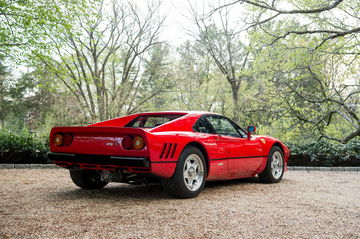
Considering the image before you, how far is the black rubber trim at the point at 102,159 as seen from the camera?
4.36 metres

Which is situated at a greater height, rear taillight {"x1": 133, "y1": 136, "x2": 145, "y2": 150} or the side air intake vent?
rear taillight {"x1": 133, "y1": 136, "x2": 145, "y2": 150}

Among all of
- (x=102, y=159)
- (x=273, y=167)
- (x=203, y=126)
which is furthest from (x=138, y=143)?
(x=273, y=167)

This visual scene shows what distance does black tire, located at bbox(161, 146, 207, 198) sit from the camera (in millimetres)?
4742

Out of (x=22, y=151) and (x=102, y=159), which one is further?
(x=22, y=151)

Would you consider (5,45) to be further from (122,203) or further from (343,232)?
(343,232)

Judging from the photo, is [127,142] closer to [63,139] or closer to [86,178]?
[63,139]

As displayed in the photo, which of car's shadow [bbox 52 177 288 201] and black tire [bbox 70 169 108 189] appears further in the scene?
black tire [bbox 70 169 108 189]

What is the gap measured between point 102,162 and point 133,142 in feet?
1.79

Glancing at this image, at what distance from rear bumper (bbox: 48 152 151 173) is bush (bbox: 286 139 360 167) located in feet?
27.2

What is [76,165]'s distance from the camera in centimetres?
495

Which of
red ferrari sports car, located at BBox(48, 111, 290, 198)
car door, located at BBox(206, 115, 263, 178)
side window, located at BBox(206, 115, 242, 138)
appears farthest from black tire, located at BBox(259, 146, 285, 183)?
side window, located at BBox(206, 115, 242, 138)

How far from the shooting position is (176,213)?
3.95m

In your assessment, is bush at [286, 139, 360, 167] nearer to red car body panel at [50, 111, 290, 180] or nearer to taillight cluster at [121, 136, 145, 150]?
red car body panel at [50, 111, 290, 180]

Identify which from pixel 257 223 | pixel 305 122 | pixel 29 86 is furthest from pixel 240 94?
pixel 257 223
